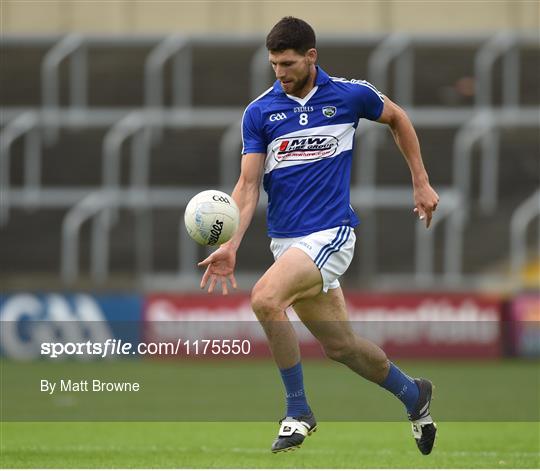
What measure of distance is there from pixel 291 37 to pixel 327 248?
4.37 feet

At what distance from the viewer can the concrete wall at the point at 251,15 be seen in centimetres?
2559

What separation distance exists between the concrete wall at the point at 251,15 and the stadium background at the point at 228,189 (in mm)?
39

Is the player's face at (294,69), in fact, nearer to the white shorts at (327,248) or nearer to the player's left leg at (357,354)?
the white shorts at (327,248)

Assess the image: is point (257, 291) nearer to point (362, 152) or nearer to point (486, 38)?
point (362, 152)

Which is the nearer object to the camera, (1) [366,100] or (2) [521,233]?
(1) [366,100]

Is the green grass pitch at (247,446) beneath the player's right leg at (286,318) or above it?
beneath

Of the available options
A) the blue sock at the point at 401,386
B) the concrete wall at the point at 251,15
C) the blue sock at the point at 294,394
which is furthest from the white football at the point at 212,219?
the concrete wall at the point at 251,15

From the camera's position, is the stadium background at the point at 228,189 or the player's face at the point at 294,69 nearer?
the player's face at the point at 294,69

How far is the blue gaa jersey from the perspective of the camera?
8219 mm

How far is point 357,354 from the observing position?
838 centimetres

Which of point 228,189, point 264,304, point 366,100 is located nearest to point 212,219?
point 264,304

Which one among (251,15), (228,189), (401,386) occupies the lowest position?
(228,189)

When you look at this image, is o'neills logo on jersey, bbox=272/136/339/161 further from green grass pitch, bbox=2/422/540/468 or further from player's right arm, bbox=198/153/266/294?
green grass pitch, bbox=2/422/540/468

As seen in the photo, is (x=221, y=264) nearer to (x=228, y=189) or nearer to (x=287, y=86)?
(x=287, y=86)
